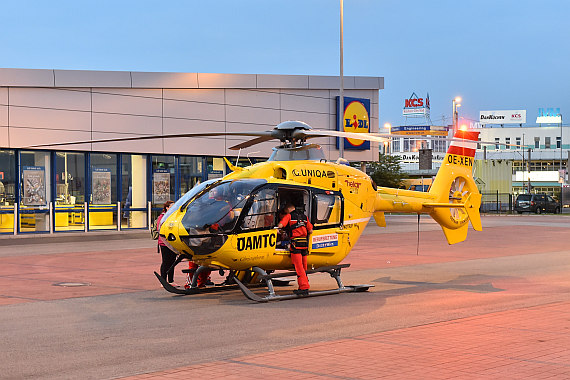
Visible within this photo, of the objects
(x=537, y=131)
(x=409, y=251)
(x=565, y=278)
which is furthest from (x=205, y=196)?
(x=537, y=131)

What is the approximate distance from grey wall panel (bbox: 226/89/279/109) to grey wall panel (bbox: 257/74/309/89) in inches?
17.1

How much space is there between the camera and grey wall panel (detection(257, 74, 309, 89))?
122ft

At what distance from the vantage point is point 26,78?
30.1 m

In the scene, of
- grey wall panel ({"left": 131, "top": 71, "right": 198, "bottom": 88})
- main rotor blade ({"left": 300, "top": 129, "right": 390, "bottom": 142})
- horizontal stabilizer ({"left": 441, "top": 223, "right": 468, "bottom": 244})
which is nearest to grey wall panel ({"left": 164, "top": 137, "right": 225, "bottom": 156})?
grey wall panel ({"left": 131, "top": 71, "right": 198, "bottom": 88})

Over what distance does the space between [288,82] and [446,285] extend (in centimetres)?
2359

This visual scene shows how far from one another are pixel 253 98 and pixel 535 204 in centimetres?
3405

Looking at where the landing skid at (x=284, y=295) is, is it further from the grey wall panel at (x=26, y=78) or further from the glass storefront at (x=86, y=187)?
the grey wall panel at (x=26, y=78)

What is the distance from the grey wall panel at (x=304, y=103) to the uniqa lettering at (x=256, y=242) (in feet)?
82.5

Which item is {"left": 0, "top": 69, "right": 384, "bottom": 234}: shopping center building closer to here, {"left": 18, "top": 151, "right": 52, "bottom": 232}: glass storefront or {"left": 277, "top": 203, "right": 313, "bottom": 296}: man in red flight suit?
{"left": 18, "top": 151, "right": 52, "bottom": 232}: glass storefront

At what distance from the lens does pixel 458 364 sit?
8117 mm

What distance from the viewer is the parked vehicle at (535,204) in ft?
206

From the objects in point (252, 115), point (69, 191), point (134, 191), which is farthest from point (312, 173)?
point (252, 115)

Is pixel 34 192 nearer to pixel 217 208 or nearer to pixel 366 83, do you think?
pixel 366 83

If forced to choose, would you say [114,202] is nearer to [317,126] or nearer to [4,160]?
[4,160]
